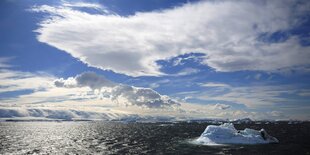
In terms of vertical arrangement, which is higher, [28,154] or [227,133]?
[227,133]

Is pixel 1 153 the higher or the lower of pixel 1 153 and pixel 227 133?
the lower

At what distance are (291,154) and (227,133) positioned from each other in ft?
81.8

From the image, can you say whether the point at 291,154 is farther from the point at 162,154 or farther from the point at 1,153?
the point at 1,153

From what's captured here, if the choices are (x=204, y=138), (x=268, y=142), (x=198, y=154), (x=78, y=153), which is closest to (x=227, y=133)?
(x=204, y=138)

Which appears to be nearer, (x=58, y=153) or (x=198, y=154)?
(x=198, y=154)

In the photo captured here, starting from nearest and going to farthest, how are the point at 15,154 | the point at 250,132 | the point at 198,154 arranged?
the point at 198,154 → the point at 15,154 → the point at 250,132

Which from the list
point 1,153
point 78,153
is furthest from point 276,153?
point 1,153

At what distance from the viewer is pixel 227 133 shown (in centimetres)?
8325

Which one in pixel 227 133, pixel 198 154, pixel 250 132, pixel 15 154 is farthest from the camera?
pixel 250 132

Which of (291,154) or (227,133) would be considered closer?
(291,154)

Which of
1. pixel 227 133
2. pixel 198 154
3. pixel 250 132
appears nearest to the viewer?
pixel 198 154

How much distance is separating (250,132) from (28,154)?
203 ft

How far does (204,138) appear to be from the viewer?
3297 inches

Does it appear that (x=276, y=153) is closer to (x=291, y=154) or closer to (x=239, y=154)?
(x=291, y=154)
